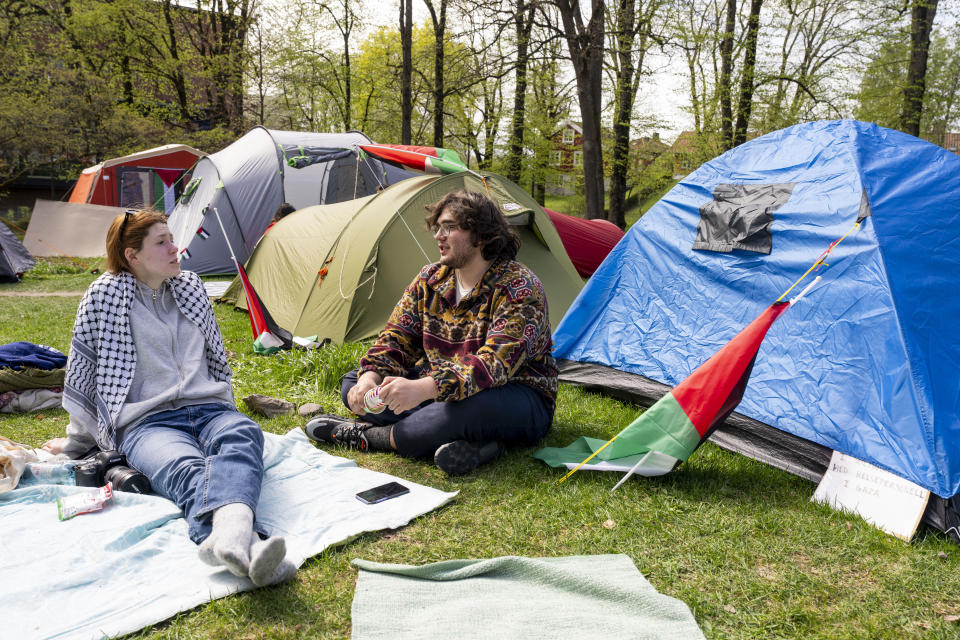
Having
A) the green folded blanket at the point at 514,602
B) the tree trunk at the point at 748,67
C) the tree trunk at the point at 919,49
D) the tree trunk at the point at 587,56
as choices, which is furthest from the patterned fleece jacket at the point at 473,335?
the tree trunk at the point at 748,67

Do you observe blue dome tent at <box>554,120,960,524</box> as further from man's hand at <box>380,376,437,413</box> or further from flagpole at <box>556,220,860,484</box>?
man's hand at <box>380,376,437,413</box>

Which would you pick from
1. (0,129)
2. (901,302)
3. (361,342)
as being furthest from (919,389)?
(0,129)

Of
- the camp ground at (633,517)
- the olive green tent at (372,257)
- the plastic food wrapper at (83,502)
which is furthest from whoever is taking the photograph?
the olive green tent at (372,257)

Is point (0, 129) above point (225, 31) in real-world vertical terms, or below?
below

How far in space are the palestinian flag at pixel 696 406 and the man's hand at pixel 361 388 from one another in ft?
3.59

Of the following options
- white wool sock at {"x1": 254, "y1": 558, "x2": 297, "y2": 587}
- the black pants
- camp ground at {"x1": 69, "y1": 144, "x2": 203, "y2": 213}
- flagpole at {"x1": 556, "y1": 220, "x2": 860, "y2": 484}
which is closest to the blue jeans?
white wool sock at {"x1": 254, "y1": 558, "x2": 297, "y2": 587}

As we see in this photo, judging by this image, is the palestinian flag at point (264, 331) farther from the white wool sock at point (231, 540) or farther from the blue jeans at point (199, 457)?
the white wool sock at point (231, 540)

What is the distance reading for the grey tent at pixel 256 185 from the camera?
32.1ft

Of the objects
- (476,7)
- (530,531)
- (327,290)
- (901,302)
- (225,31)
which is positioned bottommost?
(530,531)

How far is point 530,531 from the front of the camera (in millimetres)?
2383

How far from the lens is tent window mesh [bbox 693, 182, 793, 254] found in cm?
332

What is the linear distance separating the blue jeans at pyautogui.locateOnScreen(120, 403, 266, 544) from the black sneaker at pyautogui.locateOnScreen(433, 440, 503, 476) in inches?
29.7

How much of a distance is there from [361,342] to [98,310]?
2.67 m

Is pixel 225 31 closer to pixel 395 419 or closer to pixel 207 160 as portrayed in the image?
pixel 207 160
